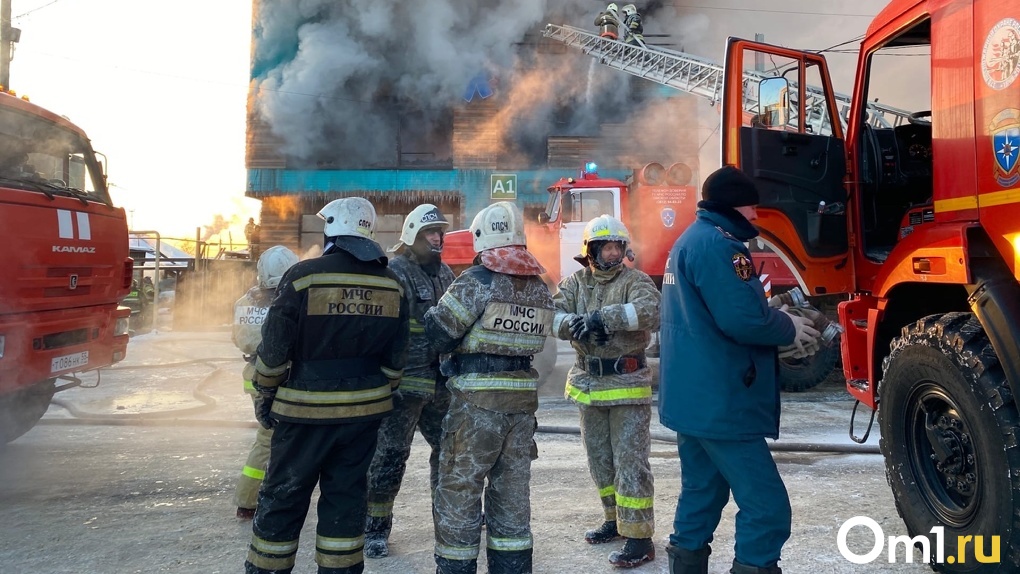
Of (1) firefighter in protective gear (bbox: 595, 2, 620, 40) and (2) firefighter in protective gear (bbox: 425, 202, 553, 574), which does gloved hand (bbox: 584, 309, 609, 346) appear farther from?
(1) firefighter in protective gear (bbox: 595, 2, 620, 40)

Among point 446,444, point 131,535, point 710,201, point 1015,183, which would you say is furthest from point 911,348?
point 131,535

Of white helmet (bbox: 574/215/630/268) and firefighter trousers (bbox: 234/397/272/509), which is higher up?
white helmet (bbox: 574/215/630/268)

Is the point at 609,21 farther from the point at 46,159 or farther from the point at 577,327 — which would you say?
the point at 577,327

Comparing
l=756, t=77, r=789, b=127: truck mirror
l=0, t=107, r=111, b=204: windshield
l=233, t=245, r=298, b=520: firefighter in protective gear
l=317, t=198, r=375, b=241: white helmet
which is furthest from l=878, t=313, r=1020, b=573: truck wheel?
l=0, t=107, r=111, b=204: windshield

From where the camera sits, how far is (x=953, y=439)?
2.56 m

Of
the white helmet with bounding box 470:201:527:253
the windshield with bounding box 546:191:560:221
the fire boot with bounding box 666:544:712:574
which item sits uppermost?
the windshield with bounding box 546:191:560:221

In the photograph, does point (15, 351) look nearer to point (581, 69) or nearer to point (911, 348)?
point (911, 348)

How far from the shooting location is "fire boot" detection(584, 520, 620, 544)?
3.30 m

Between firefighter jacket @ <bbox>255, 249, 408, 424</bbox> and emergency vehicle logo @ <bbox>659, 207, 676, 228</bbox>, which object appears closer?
firefighter jacket @ <bbox>255, 249, 408, 424</bbox>

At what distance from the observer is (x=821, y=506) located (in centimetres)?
372

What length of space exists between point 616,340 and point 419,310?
3.55 ft

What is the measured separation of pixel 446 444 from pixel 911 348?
2.10 meters

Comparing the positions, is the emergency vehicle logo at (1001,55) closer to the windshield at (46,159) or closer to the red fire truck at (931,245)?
the red fire truck at (931,245)

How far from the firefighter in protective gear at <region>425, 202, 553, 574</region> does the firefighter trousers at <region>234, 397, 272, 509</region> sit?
4.65ft
